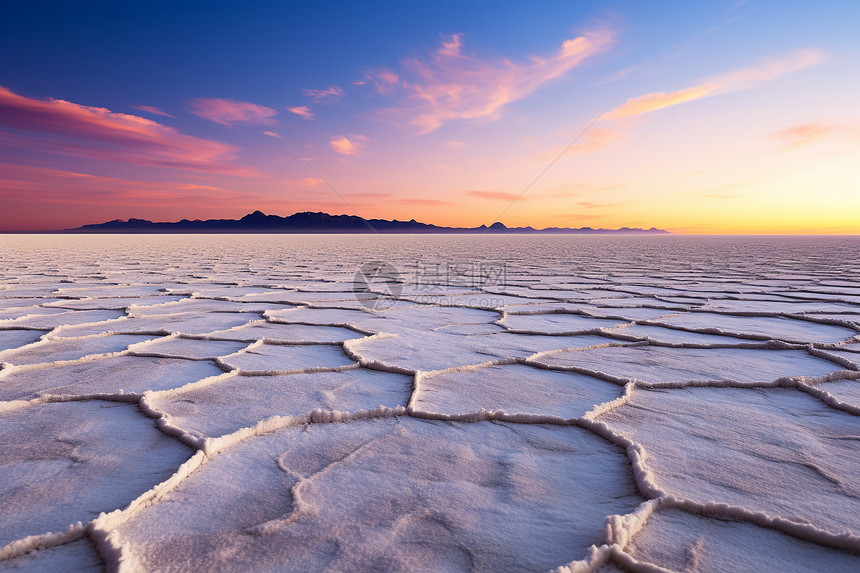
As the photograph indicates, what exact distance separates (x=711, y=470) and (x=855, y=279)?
528cm


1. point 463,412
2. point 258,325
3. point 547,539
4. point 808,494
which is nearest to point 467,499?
point 547,539

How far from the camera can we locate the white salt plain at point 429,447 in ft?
2.52

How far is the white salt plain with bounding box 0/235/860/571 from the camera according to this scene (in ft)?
2.52

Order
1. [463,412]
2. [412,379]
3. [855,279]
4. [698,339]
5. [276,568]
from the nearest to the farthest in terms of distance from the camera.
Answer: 1. [276,568]
2. [463,412]
3. [412,379]
4. [698,339]
5. [855,279]

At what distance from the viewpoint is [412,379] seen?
1.64 meters

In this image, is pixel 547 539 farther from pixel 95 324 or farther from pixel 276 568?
pixel 95 324

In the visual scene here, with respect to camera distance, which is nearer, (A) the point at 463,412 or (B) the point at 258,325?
(A) the point at 463,412

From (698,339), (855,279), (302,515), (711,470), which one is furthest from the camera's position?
(855,279)

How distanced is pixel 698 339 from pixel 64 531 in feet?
7.34

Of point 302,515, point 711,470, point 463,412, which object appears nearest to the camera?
point 302,515

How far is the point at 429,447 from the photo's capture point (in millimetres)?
1123

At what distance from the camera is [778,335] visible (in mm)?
2311

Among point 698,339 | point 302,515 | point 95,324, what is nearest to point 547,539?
point 302,515

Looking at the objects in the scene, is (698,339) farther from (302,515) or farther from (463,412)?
(302,515)
